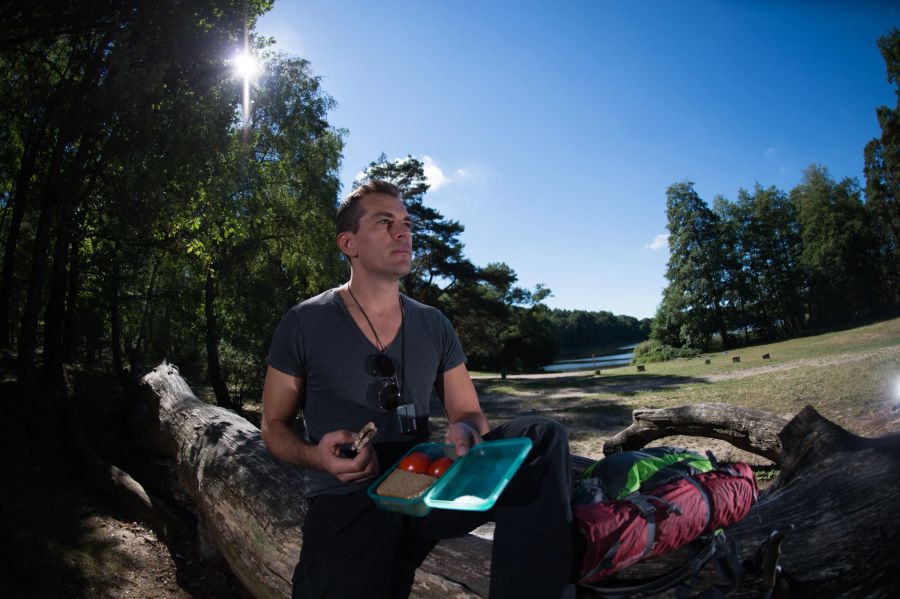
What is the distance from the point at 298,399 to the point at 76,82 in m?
12.2

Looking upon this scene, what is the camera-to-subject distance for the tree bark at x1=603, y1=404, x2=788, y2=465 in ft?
15.5

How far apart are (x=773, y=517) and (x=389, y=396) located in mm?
2186

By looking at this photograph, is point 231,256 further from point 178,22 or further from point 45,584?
point 45,584

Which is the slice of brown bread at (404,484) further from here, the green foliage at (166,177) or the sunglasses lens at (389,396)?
the green foliage at (166,177)

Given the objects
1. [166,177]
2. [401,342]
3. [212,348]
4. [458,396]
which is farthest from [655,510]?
[212,348]

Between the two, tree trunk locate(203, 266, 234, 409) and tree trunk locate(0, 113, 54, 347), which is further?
tree trunk locate(203, 266, 234, 409)

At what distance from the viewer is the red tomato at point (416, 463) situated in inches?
62.1

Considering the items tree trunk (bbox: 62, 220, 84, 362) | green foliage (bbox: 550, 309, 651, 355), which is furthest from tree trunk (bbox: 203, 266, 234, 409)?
green foliage (bbox: 550, 309, 651, 355)

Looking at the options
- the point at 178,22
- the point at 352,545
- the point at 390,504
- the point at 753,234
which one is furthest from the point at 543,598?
the point at 753,234

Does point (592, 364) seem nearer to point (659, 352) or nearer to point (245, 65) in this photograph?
point (659, 352)

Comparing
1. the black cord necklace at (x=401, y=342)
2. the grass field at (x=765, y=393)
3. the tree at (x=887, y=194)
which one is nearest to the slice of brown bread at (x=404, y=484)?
the black cord necklace at (x=401, y=342)

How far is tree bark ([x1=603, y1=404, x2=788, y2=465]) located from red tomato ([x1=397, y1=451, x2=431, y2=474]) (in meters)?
4.40

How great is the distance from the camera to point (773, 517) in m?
2.48

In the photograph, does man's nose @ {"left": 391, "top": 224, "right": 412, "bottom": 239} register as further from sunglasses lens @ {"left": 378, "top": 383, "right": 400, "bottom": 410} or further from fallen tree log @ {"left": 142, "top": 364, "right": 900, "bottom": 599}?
fallen tree log @ {"left": 142, "top": 364, "right": 900, "bottom": 599}
